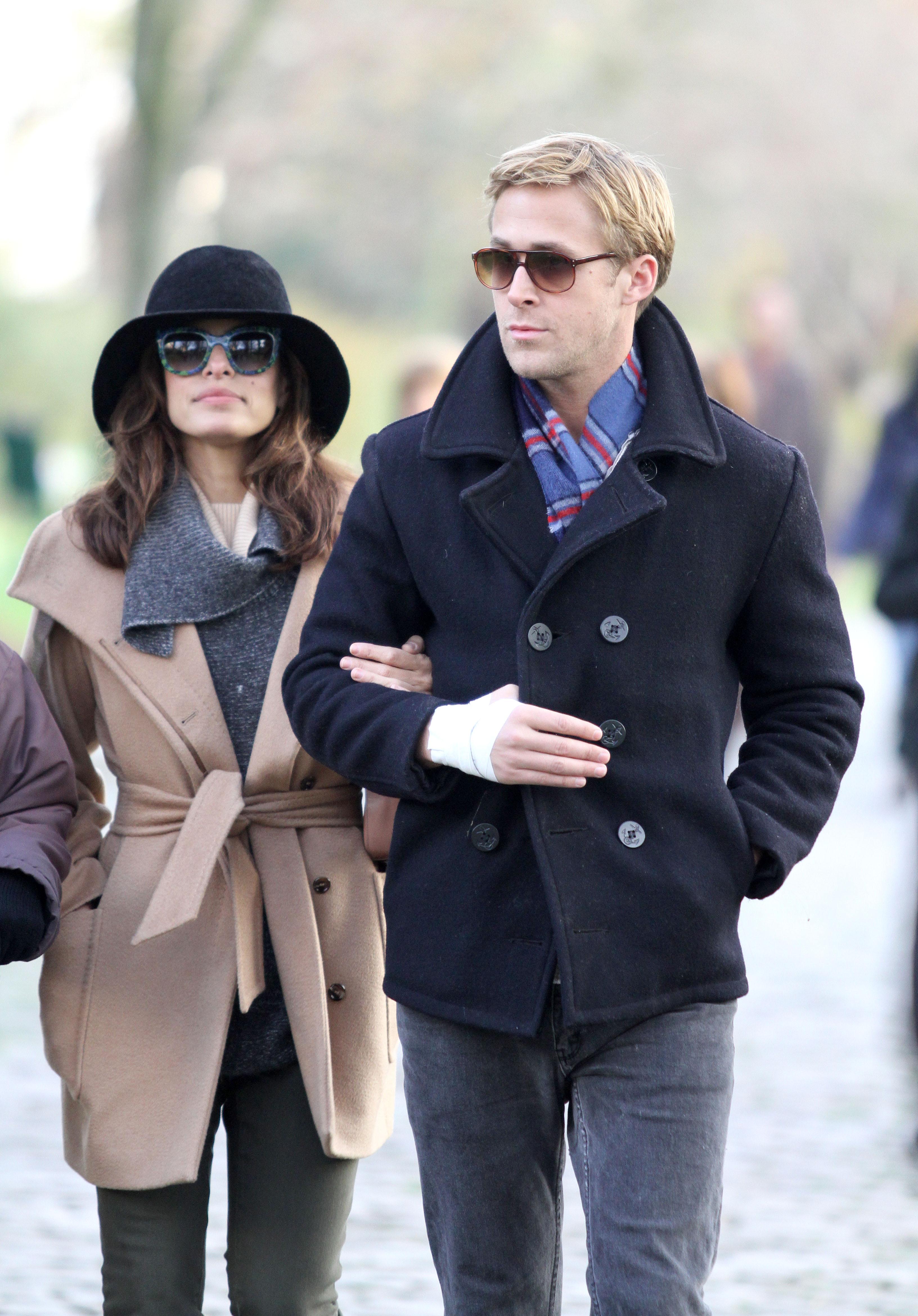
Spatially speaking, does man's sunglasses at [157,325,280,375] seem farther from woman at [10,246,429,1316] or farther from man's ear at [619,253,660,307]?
man's ear at [619,253,660,307]

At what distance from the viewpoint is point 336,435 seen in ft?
12.9

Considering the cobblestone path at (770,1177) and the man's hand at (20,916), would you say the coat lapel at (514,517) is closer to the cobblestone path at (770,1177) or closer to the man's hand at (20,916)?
the man's hand at (20,916)

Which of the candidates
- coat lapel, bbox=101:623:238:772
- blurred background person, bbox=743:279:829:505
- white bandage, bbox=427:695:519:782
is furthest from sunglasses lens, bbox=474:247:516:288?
blurred background person, bbox=743:279:829:505

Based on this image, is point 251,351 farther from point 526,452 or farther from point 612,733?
point 612,733

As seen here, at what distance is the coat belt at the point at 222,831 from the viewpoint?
11.5 ft

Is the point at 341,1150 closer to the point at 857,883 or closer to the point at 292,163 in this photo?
the point at 857,883

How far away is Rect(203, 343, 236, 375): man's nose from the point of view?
371 centimetres

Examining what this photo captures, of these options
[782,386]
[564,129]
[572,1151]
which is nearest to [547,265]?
[572,1151]


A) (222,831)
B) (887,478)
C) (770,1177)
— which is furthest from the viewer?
(887,478)

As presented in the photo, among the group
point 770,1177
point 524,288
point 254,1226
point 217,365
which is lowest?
point 770,1177

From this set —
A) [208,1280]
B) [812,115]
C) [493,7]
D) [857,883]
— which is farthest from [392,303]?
[208,1280]

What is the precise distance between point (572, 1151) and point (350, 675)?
0.83m

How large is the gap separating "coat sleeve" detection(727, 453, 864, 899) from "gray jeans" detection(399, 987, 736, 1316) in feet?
0.98

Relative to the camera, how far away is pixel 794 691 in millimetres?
3236
